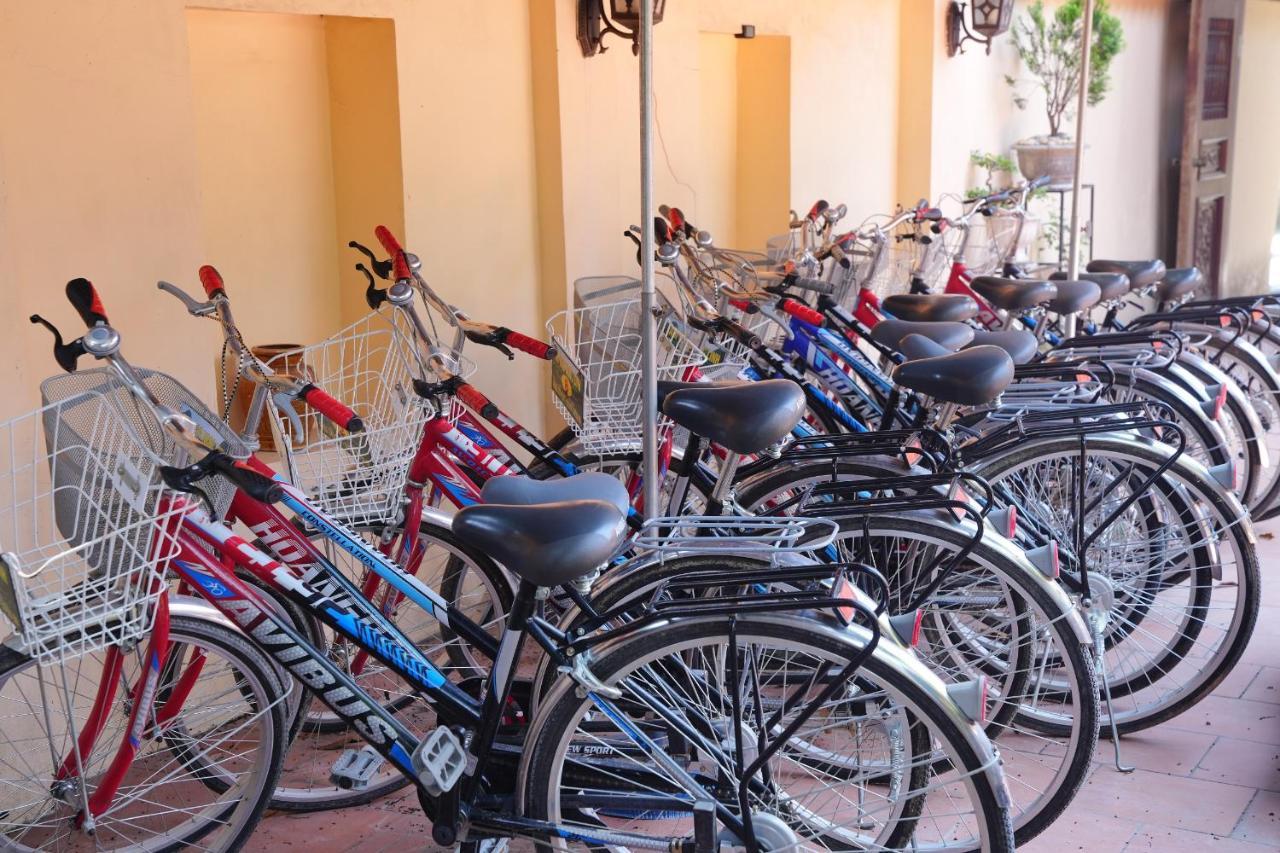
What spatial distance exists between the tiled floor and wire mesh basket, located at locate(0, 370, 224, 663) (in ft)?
2.92

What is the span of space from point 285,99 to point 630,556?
2.00 metres

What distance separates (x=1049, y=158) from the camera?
754 centimetres

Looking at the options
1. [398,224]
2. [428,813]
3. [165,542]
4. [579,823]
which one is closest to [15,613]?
[165,542]

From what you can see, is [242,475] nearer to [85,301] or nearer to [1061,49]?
[85,301]

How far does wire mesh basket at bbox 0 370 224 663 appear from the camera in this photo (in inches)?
82.3

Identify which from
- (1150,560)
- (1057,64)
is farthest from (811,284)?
(1057,64)

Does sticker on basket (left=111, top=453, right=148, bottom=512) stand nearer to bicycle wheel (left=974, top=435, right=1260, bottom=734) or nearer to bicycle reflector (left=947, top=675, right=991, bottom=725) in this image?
bicycle reflector (left=947, top=675, right=991, bottom=725)

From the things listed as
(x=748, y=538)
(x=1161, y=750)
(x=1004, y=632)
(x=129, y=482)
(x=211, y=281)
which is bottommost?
(x=1161, y=750)

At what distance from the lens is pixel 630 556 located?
2.78 m

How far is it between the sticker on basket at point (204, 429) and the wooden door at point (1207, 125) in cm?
766

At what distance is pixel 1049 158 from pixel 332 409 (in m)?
5.87

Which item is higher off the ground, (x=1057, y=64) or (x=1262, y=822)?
(x=1057, y=64)

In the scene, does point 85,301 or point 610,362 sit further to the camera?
point 610,362

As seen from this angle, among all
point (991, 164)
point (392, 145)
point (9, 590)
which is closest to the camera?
point (9, 590)
